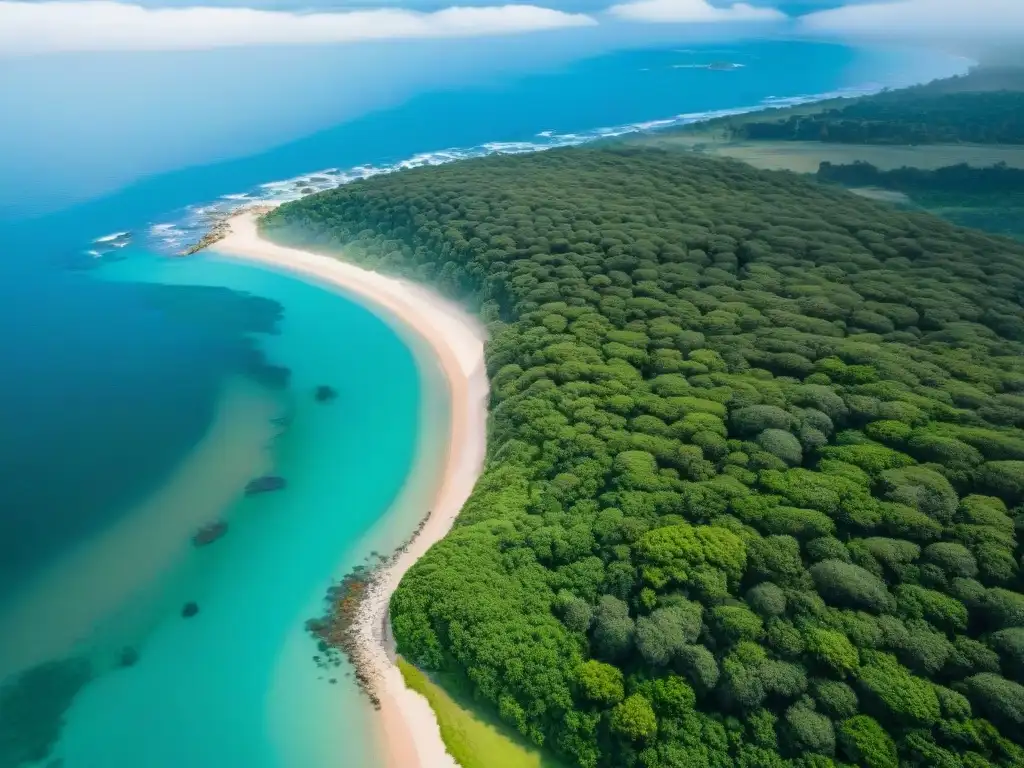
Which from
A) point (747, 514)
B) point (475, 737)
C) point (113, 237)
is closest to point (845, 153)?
point (747, 514)

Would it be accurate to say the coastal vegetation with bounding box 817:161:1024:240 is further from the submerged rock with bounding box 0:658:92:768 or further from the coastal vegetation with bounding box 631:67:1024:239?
the submerged rock with bounding box 0:658:92:768

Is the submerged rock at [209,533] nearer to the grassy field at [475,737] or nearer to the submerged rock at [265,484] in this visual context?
the submerged rock at [265,484]

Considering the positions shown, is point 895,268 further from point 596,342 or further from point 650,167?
point 650,167

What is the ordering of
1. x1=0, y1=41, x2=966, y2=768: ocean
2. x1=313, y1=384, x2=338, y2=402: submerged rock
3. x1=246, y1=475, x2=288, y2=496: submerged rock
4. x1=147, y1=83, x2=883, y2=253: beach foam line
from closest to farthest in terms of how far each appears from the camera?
x1=0, y1=41, x2=966, y2=768: ocean → x1=246, y1=475, x2=288, y2=496: submerged rock → x1=313, y1=384, x2=338, y2=402: submerged rock → x1=147, y1=83, x2=883, y2=253: beach foam line

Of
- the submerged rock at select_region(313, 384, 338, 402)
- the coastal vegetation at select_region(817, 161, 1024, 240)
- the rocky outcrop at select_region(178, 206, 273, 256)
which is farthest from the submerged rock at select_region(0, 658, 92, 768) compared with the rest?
the coastal vegetation at select_region(817, 161, 1024, 240)

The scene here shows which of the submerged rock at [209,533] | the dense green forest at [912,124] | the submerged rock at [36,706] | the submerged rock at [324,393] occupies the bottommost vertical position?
the submerged rock at [36,706]

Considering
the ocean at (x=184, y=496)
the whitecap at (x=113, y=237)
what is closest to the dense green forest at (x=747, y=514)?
the ocean at (x=184, y=496)
